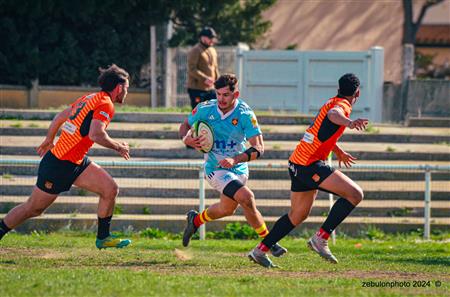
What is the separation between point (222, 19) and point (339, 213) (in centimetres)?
1848

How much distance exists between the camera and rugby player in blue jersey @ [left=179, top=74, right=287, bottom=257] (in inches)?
422

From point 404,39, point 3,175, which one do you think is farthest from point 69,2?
point 404,39

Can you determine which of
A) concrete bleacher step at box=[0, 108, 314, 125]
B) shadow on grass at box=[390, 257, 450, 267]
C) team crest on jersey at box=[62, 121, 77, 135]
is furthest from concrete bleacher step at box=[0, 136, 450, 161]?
team crest on jersey at box=[62, 121, 77, 135]

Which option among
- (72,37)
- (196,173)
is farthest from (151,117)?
(72,37)

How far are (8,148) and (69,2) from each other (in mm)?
8224

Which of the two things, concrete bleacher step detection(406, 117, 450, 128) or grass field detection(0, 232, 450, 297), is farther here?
concrete bleacher step detection(406, 117, 450, 128)

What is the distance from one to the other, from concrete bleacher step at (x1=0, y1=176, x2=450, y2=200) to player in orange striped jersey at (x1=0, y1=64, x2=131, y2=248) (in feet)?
19.4

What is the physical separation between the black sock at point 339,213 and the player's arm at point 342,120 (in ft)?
2.80

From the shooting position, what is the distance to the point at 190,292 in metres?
8.54

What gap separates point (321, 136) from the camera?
10484 mm

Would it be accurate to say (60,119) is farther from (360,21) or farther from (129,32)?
(360,21)

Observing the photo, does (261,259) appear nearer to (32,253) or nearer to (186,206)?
(32,253)

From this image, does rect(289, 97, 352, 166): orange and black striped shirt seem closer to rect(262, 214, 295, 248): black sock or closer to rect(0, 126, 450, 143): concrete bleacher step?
rect(262, 214, 295, 248): black sock

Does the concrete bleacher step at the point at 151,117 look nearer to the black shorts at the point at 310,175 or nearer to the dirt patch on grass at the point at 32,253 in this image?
the dirt patch on grass at the point at 32,253
